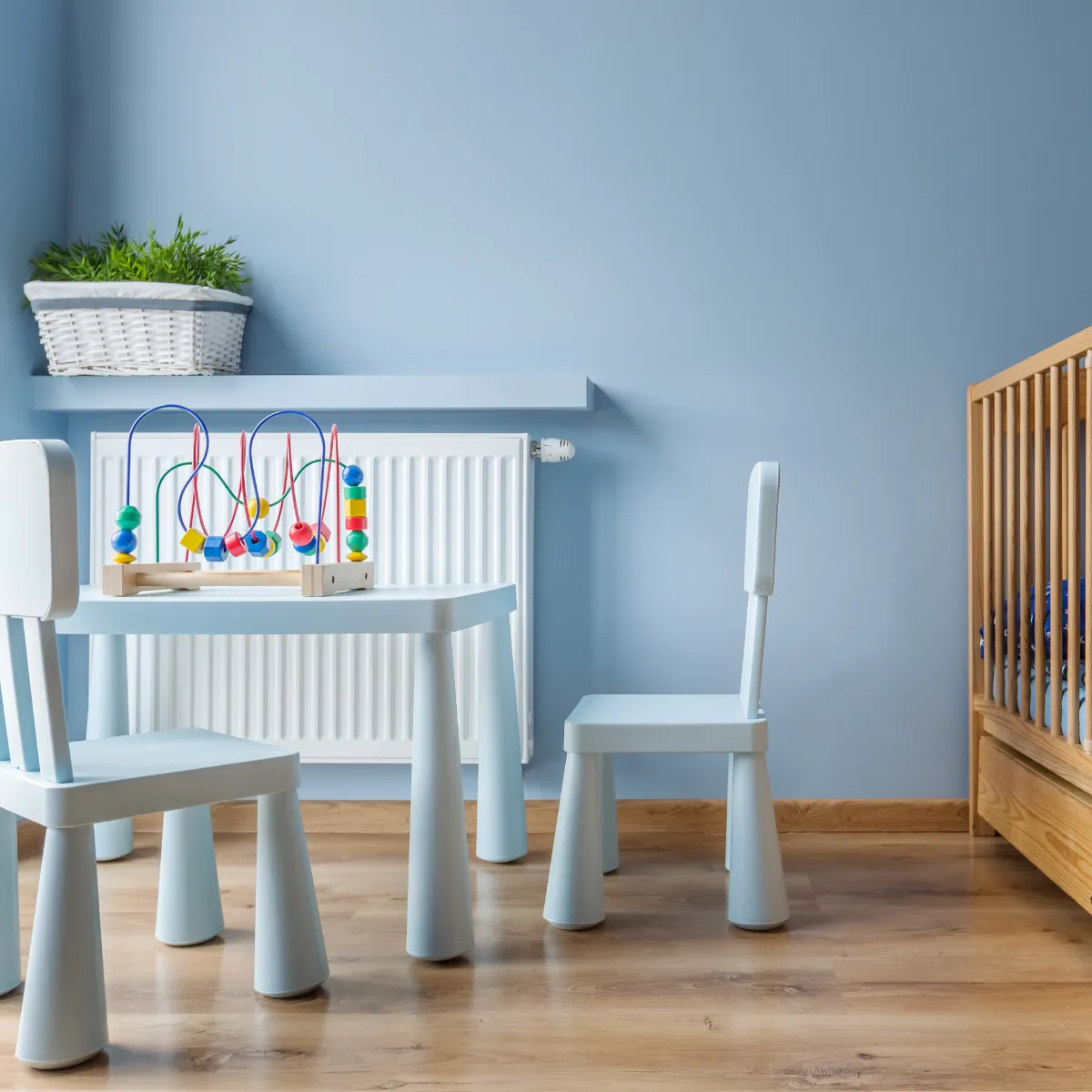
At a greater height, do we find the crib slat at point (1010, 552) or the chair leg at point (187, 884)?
the crib slat at point (1010, 552)

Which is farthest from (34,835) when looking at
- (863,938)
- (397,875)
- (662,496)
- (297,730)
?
(863,938)

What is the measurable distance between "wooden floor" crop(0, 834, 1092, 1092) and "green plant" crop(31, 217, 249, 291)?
1102 millimetres

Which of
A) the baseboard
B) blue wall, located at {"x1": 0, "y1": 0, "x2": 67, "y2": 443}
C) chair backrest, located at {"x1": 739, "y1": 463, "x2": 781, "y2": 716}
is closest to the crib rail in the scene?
the baseboard

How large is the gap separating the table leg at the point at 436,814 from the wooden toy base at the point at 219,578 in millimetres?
163

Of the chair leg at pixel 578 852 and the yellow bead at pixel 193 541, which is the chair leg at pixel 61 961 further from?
the chair leg at pixel 578 852

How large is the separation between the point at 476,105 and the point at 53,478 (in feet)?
4.60

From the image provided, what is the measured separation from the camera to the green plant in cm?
204

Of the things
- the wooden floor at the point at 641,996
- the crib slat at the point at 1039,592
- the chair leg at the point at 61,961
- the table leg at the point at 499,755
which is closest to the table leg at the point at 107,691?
the wooden floor at the point at 641,996

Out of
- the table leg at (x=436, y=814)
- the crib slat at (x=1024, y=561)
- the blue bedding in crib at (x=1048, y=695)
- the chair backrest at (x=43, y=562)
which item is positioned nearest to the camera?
the chair backrest at (x=43, y=562)

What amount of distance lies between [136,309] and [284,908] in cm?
120

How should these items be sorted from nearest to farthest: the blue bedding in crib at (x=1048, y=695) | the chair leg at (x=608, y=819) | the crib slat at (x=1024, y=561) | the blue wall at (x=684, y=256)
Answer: the blue bedding in crib at (x=1048, y=695), the crib slat at (x=1024, y=561), the chair leg at (x=608, y=819), the blue wall at (x=684, y=256)

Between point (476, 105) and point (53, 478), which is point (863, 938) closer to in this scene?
point (53, 478)

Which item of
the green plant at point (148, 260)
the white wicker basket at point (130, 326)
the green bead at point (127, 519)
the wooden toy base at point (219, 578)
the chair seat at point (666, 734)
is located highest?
the green plant at point (148, 260)

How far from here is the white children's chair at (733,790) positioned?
1.60 m
